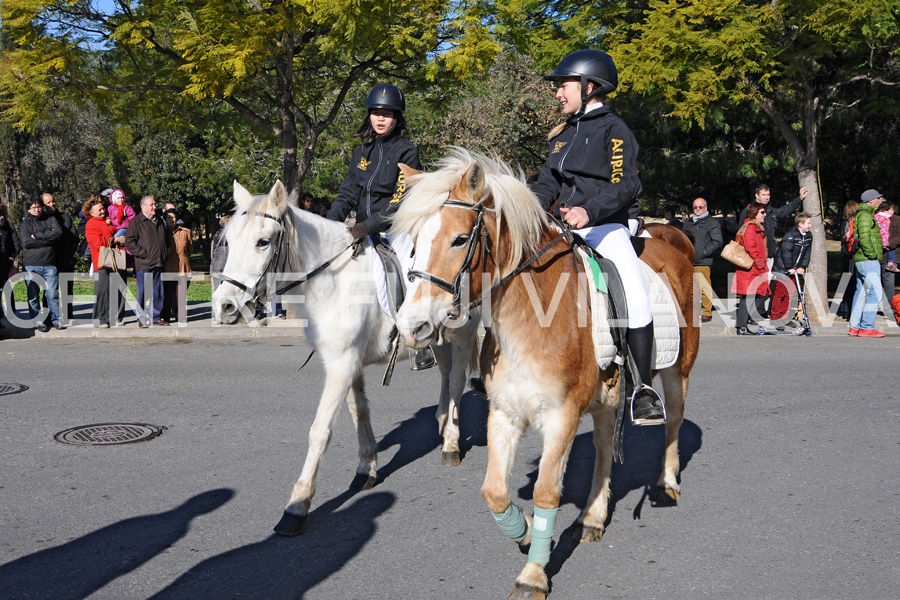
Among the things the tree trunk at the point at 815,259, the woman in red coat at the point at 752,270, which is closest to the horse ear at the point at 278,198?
Result: the woman in red coat at the point at 752,270

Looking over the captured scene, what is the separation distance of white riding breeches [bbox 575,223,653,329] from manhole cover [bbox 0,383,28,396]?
6506 mm

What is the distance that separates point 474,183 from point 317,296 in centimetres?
187

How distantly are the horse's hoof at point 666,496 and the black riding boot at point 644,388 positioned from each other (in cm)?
97

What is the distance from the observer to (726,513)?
4.82 metres

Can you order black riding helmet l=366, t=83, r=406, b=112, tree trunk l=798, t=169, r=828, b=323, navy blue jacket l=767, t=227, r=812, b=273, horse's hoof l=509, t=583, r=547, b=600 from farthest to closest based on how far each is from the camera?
tree trunk l=798, t=169, r=828, b=323 → navy blue jacket l=767, t=227, r=812, b=273 → black riding helmet l=366, t=83, r=406, b=112 → horse's hoof l=509, t=583, r=547, b=600

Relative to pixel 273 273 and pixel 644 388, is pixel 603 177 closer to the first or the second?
pixel 644 388

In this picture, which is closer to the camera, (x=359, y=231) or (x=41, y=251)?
(x=359, y=231)

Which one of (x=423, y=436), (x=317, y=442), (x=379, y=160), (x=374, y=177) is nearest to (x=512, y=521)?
(x=317, y=442)

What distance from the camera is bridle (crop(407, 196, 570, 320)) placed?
3.35m

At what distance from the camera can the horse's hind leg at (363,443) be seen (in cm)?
532

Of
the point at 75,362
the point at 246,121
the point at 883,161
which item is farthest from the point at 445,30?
the point at 883,161

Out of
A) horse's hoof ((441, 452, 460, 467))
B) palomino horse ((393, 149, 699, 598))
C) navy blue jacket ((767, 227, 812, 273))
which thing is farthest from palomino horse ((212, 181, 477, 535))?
navy blue jacket ((767, 227, 812, 273))

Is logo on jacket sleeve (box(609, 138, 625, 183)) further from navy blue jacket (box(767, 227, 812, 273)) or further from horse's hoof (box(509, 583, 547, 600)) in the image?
navy blue jacket (box(767, 227, 812, 273))

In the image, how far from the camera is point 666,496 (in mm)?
5035
